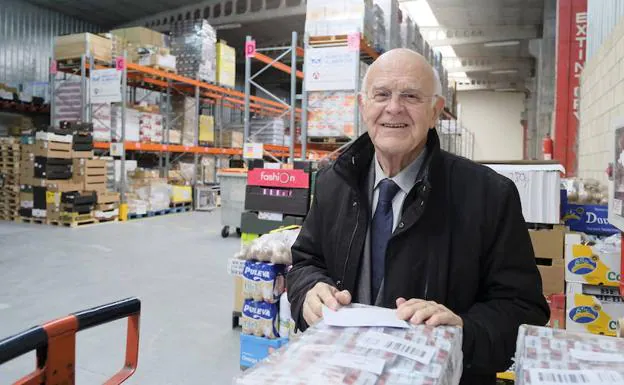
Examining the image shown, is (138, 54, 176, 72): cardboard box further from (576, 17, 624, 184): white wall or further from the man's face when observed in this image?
the man's face

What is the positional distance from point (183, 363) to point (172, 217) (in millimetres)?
8075

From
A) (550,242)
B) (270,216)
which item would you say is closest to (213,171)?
(270,216)

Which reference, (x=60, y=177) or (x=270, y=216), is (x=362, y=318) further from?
(x=60, y=177)

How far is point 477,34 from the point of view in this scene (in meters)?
16.3

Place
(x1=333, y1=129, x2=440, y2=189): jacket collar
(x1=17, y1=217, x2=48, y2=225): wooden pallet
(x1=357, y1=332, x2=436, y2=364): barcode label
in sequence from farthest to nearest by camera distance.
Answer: (x1=17, y1=217, x2=48, y2=225): wooden pallet, (x1=333, y1=129, x2=440, y2=189): jacket collar, (x1=357, y1=332, x2=436, y2=364): barcode label

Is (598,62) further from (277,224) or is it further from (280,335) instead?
(280,335)

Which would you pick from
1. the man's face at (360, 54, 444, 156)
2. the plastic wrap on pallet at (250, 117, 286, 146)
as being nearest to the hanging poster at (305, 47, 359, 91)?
the man's face at (360, 54, 444, 156)

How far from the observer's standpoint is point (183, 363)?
11.0 ft

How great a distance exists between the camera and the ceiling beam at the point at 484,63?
20.7 m

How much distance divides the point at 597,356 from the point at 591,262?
2245mm

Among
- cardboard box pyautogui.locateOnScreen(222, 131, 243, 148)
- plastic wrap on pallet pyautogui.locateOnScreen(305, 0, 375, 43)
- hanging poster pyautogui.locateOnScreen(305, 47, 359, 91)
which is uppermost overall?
plastic wrap on pallet pyautogui.locateOnScreen(305, 0, 375, 43)

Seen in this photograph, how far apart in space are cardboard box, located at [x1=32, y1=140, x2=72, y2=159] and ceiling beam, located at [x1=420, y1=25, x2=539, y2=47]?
11.1 m

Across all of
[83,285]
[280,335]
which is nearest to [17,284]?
[83,285]

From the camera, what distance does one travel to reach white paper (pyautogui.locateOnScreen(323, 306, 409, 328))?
46.6 inches
